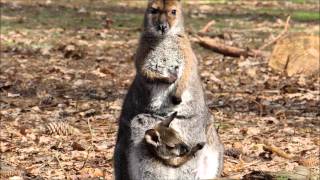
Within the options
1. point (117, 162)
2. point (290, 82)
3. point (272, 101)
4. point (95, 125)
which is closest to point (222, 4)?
point (290, 82)

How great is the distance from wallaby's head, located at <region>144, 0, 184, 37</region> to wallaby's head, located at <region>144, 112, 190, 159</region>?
0.45m

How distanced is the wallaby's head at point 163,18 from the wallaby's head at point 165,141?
0.45 metres

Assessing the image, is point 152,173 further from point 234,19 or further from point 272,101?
point 234,19

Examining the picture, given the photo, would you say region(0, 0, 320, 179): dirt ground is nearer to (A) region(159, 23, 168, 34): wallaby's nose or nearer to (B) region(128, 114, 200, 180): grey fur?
(B) region(128, 114, 200, 180): grey fur

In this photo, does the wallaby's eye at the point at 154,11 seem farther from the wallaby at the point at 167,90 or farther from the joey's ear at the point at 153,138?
the joey's ear at the point at 153,138

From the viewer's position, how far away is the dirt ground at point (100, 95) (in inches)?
259

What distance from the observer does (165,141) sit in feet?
14.0

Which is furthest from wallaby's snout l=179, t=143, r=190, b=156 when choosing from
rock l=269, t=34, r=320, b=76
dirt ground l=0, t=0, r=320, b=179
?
rock l=269, t=34, r=320, b=76

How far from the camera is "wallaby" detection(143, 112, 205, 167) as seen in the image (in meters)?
4.26

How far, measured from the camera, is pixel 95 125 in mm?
7863

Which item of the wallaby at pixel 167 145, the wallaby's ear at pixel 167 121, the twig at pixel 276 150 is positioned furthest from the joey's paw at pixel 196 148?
the twig at pixel 276 150

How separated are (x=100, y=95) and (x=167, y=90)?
17.2 feet

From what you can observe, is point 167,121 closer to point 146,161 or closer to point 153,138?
point 153,138

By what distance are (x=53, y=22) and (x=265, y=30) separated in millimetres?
4186
